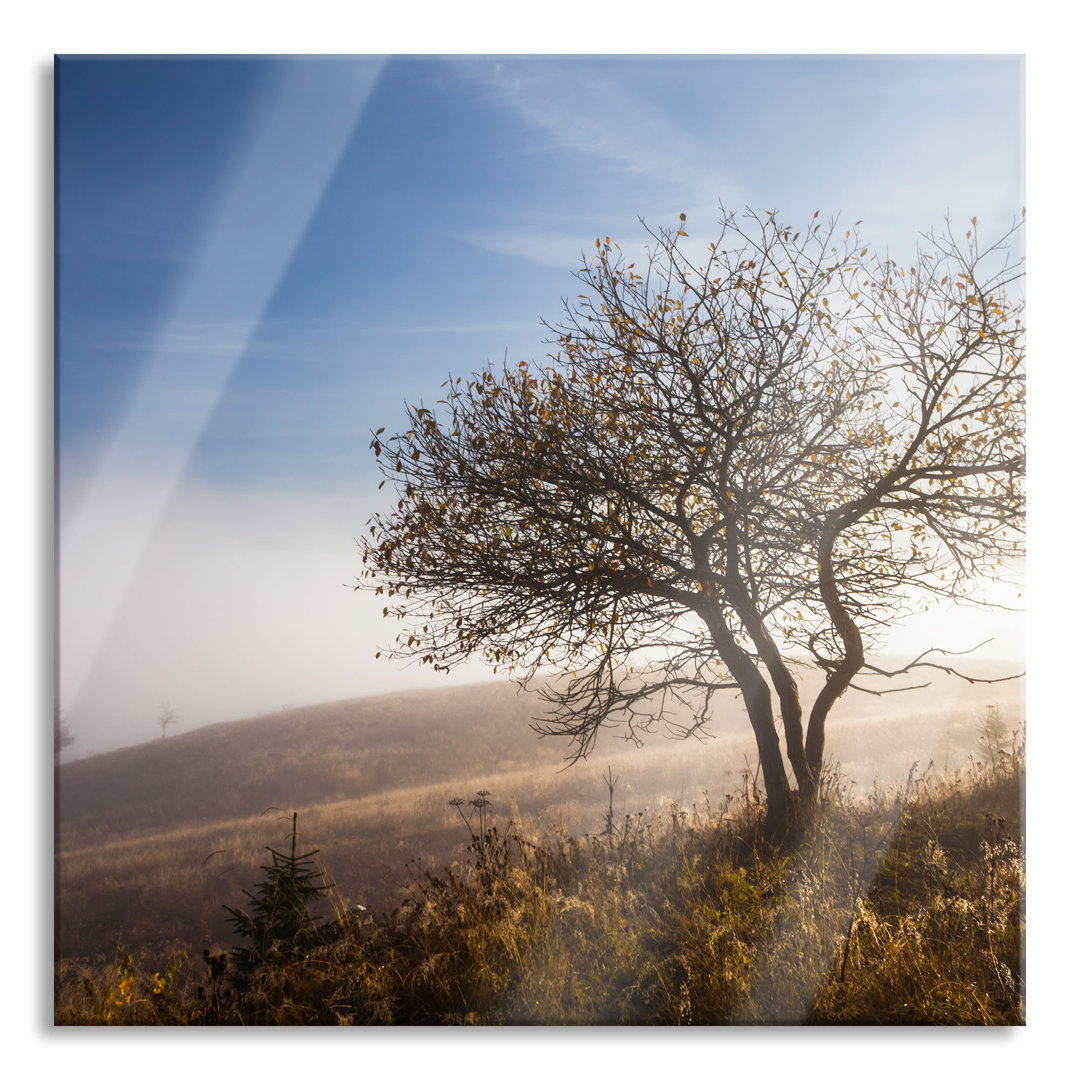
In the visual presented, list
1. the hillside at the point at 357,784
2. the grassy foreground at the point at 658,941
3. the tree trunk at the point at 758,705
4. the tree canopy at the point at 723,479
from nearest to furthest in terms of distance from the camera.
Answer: the grassy foreground at the point at 658,941, the hillside at the point at 357,784, the tree canopy at the point at 723,479, the tree trunk at the point at 758,705

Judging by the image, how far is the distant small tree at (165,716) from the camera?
170 inches

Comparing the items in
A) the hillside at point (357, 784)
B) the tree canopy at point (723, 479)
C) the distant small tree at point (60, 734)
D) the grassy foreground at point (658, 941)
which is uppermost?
the tree canopy at point (723, 479)

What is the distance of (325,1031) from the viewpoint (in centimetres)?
425

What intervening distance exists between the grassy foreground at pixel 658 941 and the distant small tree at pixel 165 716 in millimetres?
1162

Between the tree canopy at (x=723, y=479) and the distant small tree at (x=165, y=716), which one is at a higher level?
the tree canopy at (x=723, y=479)

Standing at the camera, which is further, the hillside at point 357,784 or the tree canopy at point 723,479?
the tree canopy at point 723,479

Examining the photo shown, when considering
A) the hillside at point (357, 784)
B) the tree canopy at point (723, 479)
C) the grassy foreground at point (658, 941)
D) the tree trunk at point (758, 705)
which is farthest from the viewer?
the tree trunk at point (758, 705)

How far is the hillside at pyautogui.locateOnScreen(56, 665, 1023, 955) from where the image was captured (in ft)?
14.1

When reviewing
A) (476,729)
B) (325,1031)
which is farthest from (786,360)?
(325,1031)

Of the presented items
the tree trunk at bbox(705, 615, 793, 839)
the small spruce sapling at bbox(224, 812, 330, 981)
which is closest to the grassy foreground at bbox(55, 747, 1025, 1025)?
the small spruce sapling at bbox(224, 812, 330, 981)

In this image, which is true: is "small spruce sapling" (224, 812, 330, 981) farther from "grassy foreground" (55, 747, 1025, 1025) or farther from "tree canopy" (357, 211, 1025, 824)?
"tree canopy" (357, 211, 1025, 824)

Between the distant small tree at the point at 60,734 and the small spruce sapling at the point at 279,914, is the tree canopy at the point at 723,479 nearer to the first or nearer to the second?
the small spruce sapling at the point at 279,914

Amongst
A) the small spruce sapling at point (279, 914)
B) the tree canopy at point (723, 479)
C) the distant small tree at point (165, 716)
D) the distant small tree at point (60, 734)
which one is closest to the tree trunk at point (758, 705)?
the tree canopy at point (723, 479)

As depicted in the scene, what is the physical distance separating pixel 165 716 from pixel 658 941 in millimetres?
2780
